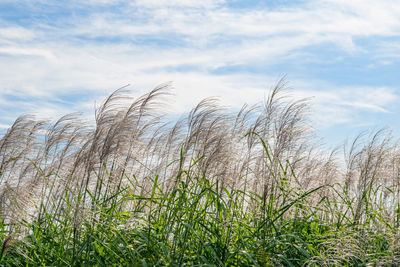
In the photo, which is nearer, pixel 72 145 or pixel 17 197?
pixel 17 197

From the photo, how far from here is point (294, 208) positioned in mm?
5430

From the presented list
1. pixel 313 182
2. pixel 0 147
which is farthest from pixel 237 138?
pixel 0 147

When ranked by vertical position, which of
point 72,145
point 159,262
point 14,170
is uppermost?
point 72,145

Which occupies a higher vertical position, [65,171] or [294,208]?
[65,171]

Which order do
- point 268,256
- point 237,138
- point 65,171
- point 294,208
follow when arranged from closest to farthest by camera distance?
point 268,256 → point 237,138 → point 294,208 → point 65,171

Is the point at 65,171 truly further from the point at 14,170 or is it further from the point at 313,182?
the point at 313,182

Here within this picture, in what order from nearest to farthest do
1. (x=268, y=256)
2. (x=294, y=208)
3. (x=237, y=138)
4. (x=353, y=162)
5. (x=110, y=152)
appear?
(x=268, y=256), (x=110, y=152), (x=237, y=138), (x=294, y=208), (x=353, y=162)

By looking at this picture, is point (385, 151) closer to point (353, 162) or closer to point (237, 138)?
point (353, 162)

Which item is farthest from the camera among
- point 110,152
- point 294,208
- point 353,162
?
point 353,162

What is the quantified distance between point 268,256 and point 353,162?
306 cm

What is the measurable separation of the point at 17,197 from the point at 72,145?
1999 millimetres

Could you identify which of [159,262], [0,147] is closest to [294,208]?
[159,262]

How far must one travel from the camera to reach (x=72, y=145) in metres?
6.00

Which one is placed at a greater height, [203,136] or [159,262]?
[203,136]
